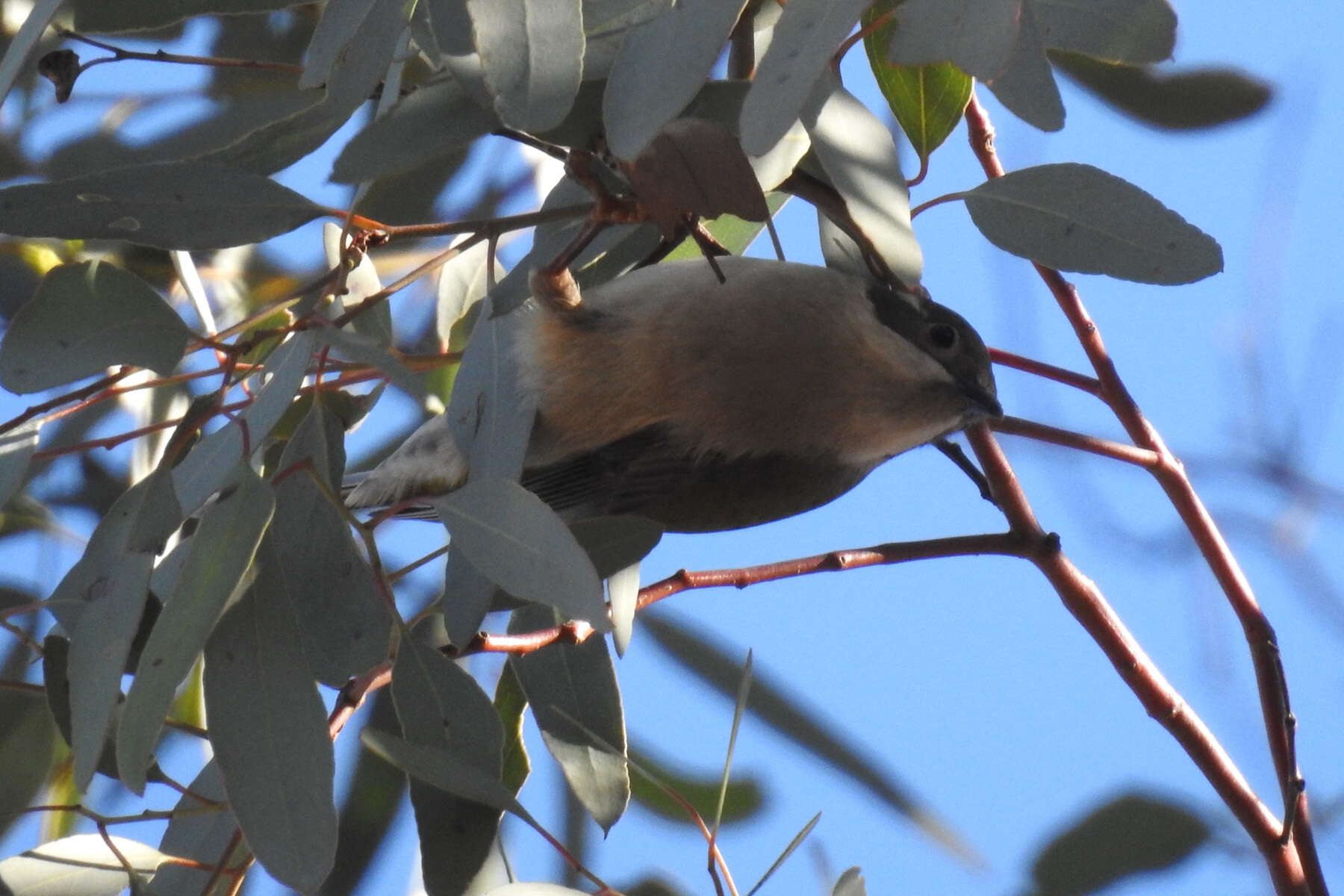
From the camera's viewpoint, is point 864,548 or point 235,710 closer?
point 235,710

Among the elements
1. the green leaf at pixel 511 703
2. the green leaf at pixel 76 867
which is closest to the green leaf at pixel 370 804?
the green leaf at pixel 511 703

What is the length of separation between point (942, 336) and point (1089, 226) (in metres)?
0.74

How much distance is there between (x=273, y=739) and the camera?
1273 mm

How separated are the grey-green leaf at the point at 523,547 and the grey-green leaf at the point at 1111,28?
0.63 metres

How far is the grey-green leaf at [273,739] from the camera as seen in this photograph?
3.94 ft

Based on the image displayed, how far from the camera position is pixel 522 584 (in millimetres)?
1236

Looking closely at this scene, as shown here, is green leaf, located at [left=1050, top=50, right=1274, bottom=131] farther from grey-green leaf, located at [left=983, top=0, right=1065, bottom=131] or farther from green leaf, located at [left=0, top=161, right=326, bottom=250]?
green leaf, located at [left=0, top=161, right=326, bottom=250]

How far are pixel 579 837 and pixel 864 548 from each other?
37.7 inches

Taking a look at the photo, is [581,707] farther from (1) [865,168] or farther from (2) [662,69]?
(2) [662,69]

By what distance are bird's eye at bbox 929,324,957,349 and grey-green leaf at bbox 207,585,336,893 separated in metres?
1.17

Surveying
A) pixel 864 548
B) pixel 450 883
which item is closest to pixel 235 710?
pixel 450 883

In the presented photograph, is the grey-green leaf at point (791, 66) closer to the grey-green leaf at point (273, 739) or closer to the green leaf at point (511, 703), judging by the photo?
the grey-green leaf at point (273, 739)

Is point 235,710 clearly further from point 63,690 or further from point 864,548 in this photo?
point 864,548

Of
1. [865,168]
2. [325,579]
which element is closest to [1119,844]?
[865,168]
